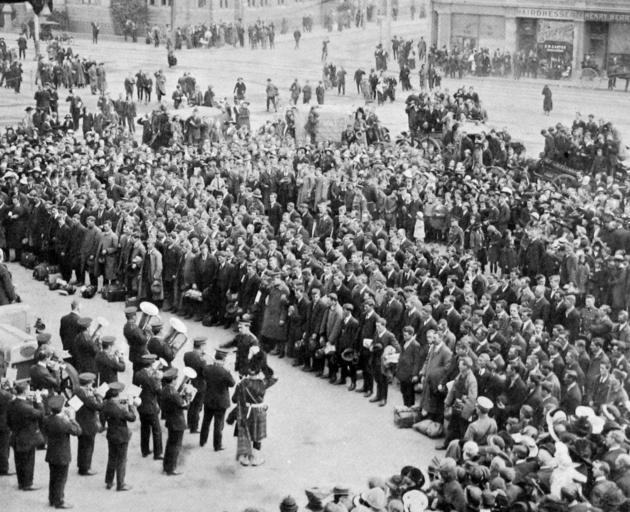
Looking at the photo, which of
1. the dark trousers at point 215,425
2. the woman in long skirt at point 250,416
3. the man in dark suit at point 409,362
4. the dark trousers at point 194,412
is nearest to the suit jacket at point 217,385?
the dark trousers at point 215,425

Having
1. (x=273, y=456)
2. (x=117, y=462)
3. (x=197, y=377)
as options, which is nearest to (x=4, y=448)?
(x=117, y=462)

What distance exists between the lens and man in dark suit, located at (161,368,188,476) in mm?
15391

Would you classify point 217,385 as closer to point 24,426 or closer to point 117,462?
point 117,462

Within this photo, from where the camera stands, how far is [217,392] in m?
16.2

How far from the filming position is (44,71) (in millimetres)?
45625

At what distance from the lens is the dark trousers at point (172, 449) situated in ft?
50.9

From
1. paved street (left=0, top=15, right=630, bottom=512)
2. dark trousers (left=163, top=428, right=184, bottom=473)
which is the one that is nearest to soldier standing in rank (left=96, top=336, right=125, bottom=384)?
paved street (left=0, top=15, right=630, bottom=512)

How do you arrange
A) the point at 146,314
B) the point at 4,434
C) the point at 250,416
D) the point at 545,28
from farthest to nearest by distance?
the point at 545,28 → the point at 146,314 → the point at 250,416 → the point at 4,434

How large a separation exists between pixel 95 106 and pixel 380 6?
36.0 m

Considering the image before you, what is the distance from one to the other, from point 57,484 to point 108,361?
280 cm

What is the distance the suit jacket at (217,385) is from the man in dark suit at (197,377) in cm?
20

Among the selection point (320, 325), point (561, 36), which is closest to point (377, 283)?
point (320, 325)

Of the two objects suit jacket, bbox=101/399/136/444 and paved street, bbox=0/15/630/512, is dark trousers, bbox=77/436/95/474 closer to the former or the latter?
paved street, bbox=0/15/630/512

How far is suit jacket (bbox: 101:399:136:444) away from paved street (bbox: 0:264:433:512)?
2.55 feet
